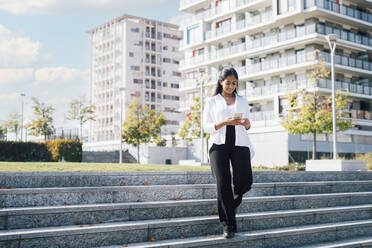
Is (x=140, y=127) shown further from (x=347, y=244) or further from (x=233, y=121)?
(x=233, y=121)

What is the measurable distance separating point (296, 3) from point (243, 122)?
34352 mm

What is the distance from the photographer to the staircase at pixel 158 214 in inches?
190

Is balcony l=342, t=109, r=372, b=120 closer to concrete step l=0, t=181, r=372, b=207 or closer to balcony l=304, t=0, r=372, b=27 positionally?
balcony l=304, t=0, r=372, b=27

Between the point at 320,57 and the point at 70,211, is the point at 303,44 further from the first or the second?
the point at 70,211

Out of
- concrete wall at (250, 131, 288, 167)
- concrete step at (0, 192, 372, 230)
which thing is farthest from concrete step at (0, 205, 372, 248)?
concrete wall at (250, 131, 288, 167)

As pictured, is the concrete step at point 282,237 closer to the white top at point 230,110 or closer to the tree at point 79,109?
the white top at point 230,110

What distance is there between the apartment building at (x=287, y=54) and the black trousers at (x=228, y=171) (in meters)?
25.8

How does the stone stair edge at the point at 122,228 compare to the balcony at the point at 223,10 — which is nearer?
the stone stair edge at the point at 122,228

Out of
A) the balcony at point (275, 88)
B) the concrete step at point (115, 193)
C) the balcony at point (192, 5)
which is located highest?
the balcony at point (192, 5)

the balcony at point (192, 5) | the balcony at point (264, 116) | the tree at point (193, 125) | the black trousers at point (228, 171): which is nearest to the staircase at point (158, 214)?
the black trousers at point (228, 171)

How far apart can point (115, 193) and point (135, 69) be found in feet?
231

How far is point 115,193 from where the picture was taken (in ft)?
19.1

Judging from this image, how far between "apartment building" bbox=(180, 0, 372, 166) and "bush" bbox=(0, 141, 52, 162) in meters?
16.3

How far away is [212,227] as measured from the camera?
223 inches
